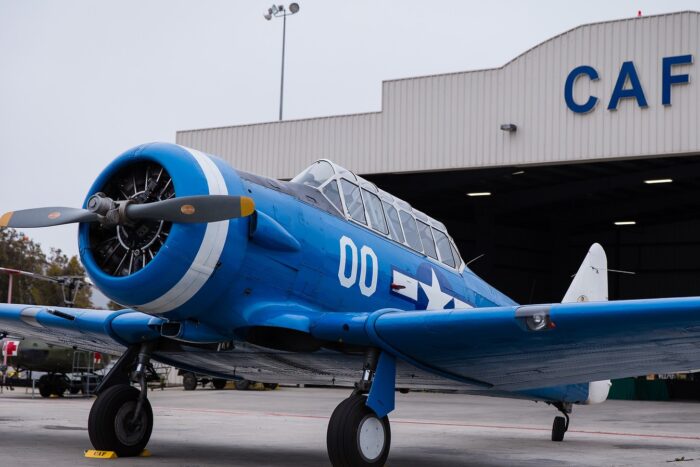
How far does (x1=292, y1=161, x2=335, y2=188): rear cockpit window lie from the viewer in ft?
29.9

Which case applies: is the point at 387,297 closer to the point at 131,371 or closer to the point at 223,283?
the point at 223,283

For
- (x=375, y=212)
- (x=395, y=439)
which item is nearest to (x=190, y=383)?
(x=395, y=439)

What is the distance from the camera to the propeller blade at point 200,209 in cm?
745

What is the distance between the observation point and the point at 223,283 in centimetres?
790

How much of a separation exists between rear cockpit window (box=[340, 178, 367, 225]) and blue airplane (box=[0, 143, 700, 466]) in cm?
1

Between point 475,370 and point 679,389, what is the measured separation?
29740 millimetres

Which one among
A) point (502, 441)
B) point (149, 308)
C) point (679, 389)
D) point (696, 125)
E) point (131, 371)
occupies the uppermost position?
point (696, 125)

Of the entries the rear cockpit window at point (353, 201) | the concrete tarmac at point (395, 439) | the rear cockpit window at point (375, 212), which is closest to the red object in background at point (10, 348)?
the concrete tarmac at point (395, 439)

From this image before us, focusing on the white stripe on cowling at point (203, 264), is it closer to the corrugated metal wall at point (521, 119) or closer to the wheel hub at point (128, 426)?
the wheel hub at point (128, 426)

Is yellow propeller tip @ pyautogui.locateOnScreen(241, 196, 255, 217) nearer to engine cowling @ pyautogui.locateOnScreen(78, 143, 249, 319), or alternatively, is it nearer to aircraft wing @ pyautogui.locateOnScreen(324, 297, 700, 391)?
engine cowling @ pyautogui.locateOnScreen(78, 143, 249, 319)

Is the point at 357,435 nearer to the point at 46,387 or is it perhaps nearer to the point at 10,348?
the point at 46,387

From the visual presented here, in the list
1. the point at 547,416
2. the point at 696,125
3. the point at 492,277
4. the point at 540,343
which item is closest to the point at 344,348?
the point at 540,343

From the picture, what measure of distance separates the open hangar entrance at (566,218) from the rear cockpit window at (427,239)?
16.7m

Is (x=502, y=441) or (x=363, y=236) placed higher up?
(x=363, y=236)
